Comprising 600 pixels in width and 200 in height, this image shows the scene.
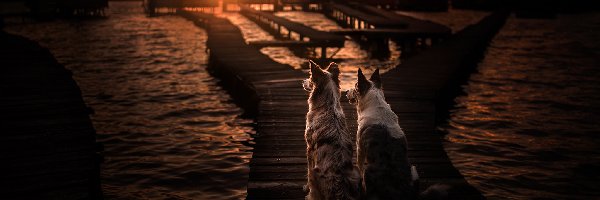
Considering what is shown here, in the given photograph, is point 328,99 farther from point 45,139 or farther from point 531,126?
point 531,126

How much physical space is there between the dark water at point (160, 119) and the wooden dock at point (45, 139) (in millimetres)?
1057

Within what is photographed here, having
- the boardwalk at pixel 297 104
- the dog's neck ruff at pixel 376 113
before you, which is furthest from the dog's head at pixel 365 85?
the boardwalk at pixel 297 104

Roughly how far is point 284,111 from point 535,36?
24518 mm

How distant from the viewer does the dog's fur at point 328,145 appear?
17.3 feet

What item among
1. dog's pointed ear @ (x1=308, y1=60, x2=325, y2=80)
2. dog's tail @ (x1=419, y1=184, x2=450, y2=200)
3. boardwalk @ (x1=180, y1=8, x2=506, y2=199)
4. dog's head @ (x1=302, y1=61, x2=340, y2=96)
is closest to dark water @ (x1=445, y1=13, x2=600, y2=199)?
boardwalk @ (x1=180, y1=8, x2=506, y2=199)

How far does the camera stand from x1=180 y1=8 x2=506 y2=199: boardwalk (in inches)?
303

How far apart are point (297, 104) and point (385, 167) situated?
21.3 ft

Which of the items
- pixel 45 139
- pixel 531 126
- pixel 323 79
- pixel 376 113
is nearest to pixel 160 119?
pixel 45 139

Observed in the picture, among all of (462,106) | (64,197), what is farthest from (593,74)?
(64,197)

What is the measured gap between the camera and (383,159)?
582 centimetres

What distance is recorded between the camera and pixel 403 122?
10734 mm

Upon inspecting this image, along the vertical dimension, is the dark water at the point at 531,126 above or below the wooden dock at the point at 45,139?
below

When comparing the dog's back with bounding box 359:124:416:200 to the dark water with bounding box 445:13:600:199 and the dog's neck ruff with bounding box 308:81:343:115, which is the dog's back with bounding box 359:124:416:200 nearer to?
the dog's neck ruff with bounding box 308:81:343:115

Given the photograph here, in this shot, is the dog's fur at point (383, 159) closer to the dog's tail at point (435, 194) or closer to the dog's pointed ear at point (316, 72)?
the dog's tail at point (435, 194)
